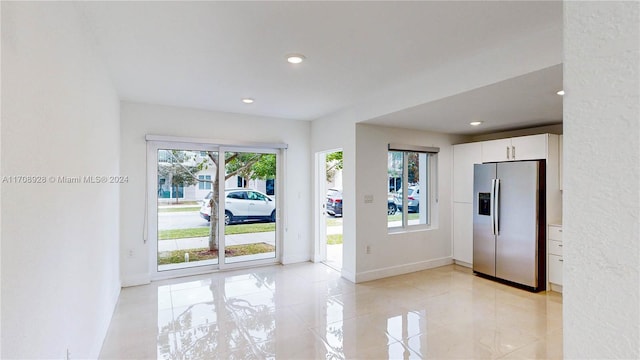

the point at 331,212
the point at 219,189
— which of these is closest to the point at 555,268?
the point at 219,189

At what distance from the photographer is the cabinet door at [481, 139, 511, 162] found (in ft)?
15.0

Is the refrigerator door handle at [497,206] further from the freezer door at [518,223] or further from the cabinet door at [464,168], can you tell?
the cabinet door at [464,168]

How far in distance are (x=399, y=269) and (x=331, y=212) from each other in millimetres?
5424

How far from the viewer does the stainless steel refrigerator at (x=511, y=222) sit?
4117 mm

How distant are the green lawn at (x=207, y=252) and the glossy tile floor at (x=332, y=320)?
0.39m

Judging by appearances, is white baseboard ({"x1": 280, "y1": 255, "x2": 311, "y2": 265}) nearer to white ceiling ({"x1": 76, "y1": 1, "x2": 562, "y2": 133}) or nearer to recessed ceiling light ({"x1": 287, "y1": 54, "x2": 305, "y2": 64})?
white ceiling ({"x1": 76, "y1": 1, "x2": 562, "y2": 133})

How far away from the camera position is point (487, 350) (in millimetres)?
2686

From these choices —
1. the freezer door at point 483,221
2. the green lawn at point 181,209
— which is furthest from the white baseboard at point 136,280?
the freezer door at point 483,221

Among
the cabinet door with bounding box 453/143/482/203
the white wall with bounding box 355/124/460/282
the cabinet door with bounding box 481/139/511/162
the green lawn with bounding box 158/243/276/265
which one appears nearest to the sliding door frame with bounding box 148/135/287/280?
the green lawn with bounding box 158/243/276/265

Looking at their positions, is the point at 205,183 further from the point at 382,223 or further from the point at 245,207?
the point at 382,223

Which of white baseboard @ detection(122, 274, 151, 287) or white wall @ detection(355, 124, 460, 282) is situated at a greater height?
white wall @ detection(355, 124, 460, 282)

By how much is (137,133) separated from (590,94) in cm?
484

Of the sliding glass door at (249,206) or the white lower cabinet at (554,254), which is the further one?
the sliding glass door at (249,206)

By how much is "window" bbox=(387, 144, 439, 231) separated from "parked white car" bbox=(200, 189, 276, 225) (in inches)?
78.3
